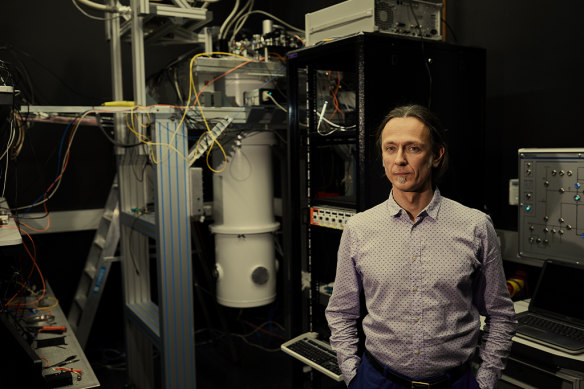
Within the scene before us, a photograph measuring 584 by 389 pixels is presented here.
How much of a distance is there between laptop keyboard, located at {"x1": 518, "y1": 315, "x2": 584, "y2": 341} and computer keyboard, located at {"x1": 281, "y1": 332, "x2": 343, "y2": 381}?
2.38ft

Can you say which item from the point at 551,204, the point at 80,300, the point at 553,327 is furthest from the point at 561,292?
the point at 80,300

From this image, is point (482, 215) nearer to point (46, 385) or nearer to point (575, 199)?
point (575, 199)

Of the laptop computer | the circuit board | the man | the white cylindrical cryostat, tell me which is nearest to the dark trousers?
the man

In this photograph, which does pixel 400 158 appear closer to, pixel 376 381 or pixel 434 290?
pixel 434 290

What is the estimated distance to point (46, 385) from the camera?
1914mm

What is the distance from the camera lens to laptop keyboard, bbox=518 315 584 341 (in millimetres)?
1784

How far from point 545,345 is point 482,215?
58 cm

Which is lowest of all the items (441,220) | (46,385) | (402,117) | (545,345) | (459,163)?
(46,385)

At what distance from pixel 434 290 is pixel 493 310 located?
0.66 ft

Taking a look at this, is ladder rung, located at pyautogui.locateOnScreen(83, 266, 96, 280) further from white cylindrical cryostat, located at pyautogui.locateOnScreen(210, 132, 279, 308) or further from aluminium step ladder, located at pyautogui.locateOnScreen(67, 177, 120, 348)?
white cylindrical cryostat, located at pyautogui.locateOnScreen(210, 132, 279, 308)

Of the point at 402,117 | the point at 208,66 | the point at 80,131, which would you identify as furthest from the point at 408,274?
the point at 80,131

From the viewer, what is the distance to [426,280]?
4.79ft

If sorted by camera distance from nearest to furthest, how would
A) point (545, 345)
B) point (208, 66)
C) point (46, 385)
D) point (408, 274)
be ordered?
point (408, 274) → point (545, 345) → point (46, 385) → point (208, 66)

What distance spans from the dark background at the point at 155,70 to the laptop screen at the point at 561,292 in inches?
18.5
